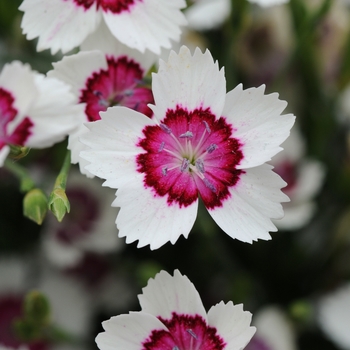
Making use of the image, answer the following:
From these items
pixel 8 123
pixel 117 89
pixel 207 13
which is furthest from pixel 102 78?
pixel 207 13

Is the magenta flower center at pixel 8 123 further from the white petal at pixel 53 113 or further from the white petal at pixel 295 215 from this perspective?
the white petal at pixel 295 215

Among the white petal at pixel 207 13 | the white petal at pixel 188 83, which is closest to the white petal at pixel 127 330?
the white petal at pixel 188 83

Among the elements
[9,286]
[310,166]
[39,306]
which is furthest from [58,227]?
[310,166]

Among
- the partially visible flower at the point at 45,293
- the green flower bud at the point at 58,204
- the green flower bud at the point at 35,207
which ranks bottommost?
the partially visible flower at the point at 45,293

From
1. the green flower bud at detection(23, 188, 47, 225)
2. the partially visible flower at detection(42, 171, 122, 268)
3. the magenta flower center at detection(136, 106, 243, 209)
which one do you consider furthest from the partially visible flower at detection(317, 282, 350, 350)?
the green flower bud at detection(23, 188, 47, 225)

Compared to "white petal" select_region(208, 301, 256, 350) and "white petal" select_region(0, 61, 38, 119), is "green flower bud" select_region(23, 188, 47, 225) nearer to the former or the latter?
"white petal" select_region(0, 61, 38, 119)

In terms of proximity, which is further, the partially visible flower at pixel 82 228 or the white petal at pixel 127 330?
the partially visible flower at pixel 82 228
